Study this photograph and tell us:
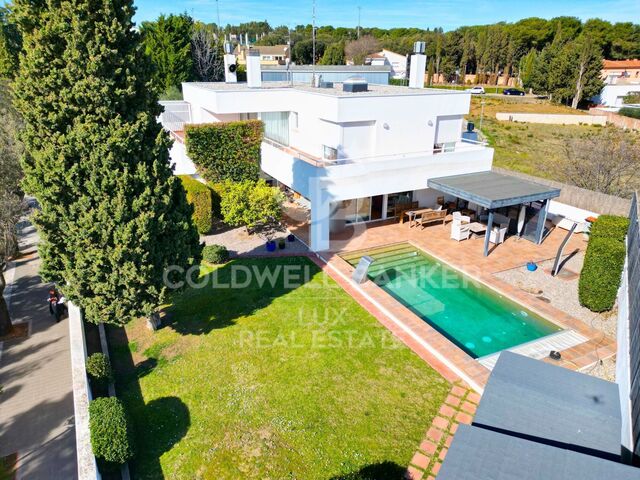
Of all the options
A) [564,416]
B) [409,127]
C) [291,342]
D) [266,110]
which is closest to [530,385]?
[564,416]

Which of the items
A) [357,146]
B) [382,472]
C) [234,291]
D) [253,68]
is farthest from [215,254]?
[253,68]

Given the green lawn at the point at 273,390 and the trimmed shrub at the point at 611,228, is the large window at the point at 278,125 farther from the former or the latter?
the trimmed shrub at the point at 611,228

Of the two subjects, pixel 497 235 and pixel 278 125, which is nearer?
pixel 497 235

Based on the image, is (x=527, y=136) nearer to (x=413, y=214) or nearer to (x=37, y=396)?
(x=413, y=214)

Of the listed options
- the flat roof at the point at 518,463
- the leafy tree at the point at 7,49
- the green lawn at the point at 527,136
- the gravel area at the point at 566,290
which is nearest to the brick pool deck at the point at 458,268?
the gravel area at the point at 566,290

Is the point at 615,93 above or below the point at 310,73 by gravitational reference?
below
